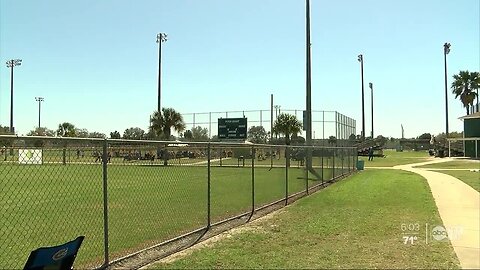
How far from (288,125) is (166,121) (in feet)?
46.1

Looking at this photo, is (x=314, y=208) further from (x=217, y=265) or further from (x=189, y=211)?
(x=217, y=265)

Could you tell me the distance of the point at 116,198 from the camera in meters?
14.9

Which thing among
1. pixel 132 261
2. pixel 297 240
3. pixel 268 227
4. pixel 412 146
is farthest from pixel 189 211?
pixel 412 146

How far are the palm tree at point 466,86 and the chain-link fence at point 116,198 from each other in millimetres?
63775

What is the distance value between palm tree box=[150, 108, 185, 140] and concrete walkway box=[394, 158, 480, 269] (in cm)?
→ 3927

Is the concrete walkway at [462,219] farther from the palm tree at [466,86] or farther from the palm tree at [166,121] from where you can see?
the palm tree at [466,86]

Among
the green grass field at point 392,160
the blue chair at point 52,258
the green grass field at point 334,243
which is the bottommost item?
the green grass field at point 334,243

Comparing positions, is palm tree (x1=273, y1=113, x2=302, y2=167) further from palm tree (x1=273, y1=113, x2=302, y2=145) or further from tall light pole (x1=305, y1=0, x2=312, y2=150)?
tall light pole (x1=305, y1=0, x2=312, y2=150)

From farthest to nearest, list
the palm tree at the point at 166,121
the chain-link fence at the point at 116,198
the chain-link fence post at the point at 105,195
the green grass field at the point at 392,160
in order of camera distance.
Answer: the palm tree at the point at 166,121 → the green grass field at the point at 392,160 → the chain-link fence at the point at 116,198 → the chain-link fence post at the point at 105,195

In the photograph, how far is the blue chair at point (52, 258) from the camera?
4621mm

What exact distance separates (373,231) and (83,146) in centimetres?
582

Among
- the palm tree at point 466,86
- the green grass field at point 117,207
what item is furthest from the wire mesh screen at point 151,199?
the palm tree at point 466,86

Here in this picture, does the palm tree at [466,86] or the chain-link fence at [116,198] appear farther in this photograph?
A: the palm tree at [466,86]

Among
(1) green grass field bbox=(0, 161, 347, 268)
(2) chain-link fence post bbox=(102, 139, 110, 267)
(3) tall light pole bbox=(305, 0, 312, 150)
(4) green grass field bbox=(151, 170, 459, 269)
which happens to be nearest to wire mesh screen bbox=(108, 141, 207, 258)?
(1) green grass field bbox=(0, 161, 347, 268)
